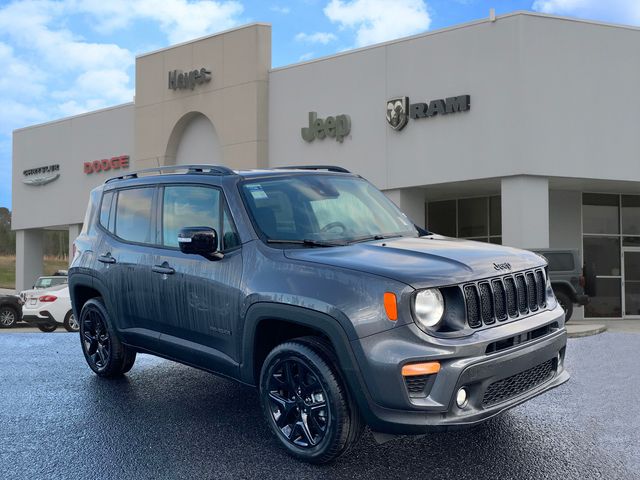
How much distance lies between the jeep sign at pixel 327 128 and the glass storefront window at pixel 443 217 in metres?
4.67

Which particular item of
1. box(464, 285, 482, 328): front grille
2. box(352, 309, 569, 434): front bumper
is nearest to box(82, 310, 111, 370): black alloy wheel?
box(352, 309, 569, 434): front bumper

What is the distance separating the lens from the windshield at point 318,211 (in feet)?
15.8

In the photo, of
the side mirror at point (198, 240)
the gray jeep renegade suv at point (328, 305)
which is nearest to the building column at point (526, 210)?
the gray jeep renegade suv at point (328, 305)

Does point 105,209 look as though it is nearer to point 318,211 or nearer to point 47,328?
point 318,211

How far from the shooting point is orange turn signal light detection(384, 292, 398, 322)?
380cm

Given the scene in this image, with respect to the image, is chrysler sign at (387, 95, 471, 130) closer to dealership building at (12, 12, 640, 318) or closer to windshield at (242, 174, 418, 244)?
dealership building at (12, 12, 640, 318)

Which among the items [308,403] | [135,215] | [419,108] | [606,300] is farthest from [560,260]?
[308,403]

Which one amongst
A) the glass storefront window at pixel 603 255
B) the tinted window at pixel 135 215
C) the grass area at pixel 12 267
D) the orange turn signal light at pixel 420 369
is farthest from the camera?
the grass area at pixel 12 267

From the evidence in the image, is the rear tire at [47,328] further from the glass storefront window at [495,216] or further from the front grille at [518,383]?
the front grille at [518,383]

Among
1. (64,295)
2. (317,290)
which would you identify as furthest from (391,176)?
(317,290)

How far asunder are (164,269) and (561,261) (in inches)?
558

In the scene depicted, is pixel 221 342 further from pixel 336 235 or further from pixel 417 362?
pixel 417 362

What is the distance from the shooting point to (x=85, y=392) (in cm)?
620

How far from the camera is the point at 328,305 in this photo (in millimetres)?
4012
